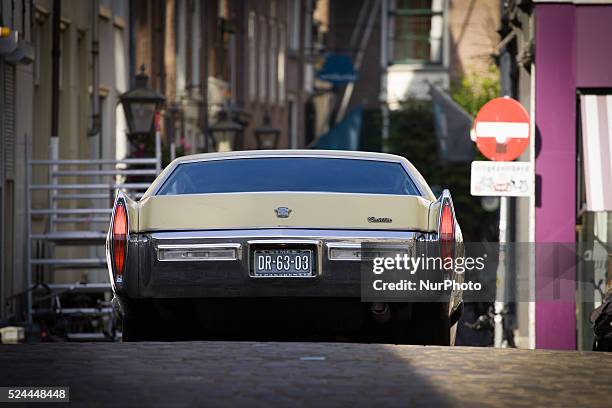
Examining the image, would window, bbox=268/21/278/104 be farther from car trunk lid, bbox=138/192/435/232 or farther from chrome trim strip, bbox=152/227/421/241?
chrome trim strip, bbox=152/227/421/241

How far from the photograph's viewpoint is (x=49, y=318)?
2184cm

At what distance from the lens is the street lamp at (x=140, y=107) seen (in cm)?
2489

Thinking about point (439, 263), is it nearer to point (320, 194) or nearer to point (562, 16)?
point (320, 194)

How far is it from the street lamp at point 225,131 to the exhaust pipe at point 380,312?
21570mm

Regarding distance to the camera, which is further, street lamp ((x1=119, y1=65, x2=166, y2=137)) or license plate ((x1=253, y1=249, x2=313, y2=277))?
street lamp ((x1=119, y1=65, x2=166, y2=137))

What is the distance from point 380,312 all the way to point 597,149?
7.71 metres

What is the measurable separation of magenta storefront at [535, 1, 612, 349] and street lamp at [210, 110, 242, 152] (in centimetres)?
1451

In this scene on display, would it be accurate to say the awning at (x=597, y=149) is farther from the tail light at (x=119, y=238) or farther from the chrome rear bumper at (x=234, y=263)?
the tail light at (x=119, y=238)

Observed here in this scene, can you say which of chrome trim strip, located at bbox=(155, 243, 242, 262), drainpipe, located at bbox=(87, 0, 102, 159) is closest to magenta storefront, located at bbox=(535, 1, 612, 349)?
chrome trim strip, located at bbox=(155, 243, 242, 262)

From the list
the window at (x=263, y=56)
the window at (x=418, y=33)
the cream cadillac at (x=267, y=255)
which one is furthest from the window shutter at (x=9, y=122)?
the window at (x=418, y=33)

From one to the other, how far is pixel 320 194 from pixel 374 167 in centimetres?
88

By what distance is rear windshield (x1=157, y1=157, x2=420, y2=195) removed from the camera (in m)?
12.3

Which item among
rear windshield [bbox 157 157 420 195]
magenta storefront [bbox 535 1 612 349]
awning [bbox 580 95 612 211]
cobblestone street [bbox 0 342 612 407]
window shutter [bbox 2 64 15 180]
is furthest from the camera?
window shutter [bbox 2 64 15 180]

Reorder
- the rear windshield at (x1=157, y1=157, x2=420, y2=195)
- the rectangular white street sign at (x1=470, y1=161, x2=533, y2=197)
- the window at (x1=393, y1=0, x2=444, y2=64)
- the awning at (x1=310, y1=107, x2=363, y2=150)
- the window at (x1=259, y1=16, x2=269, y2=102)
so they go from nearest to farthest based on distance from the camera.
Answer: the rear windshield at (x1=157, y1=157, x2=420, y2=195) → the rectangular white street sign at (x1=470, y1=161, x2=533, y2=197) → the awning at (x1=310, y1=107, x2=363, y2=150) → the window at (x1=259, y1=16, x2=269, y2=102) → the window at (x1=393, y1=0, x2=444, y2=64)
